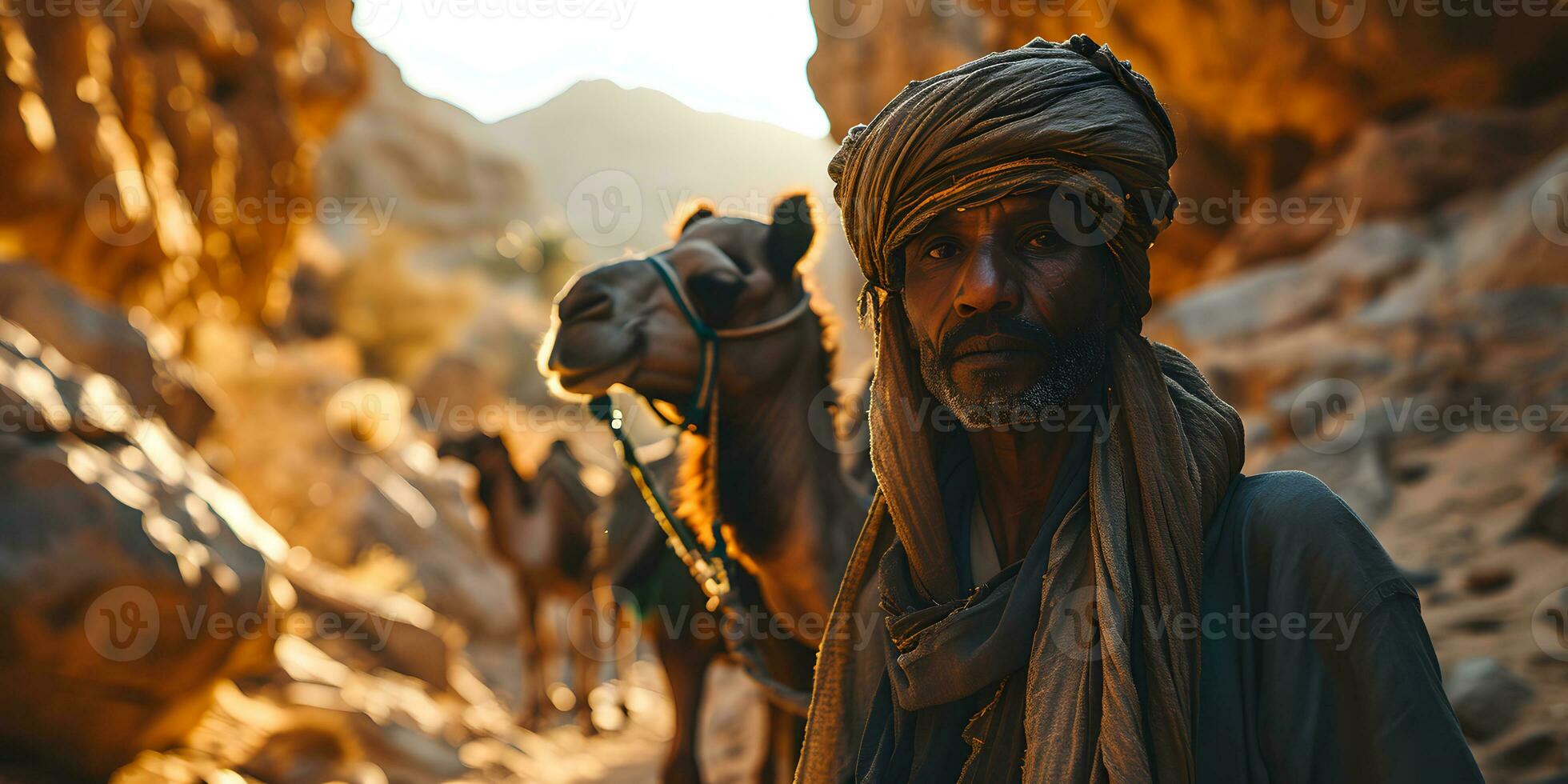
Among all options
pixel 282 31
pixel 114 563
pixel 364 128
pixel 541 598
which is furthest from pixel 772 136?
pixel 114 563

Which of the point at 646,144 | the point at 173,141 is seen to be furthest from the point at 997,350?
the point at 646,144

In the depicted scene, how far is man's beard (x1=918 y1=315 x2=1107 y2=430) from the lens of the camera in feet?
4.76


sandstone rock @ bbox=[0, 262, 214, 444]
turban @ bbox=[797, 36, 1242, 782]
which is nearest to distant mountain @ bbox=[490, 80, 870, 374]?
sandstone rock @ bbox=[0, 262, 214, 444]

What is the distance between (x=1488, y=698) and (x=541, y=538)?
22.8 feet

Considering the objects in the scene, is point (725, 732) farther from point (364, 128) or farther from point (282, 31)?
point (364, 128)

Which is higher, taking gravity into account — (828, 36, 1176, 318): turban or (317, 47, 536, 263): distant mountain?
(317, 47, 536, 263): distant mountain

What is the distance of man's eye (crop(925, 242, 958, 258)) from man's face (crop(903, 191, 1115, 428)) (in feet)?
0.10

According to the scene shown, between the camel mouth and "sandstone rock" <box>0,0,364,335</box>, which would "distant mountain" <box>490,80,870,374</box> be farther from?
the camel mouth

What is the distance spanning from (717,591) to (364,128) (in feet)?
127

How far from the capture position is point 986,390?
4.83ft

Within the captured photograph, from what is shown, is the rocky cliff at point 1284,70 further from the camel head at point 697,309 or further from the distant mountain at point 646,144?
the distant mountain at point 646,144

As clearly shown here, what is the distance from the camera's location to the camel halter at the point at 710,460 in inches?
112

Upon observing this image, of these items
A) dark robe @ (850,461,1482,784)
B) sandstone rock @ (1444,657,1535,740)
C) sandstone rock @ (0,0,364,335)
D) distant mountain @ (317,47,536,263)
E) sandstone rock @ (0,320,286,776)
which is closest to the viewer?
dark robe @ (850,461,1482,784)

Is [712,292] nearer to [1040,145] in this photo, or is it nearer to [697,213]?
[697,213]
